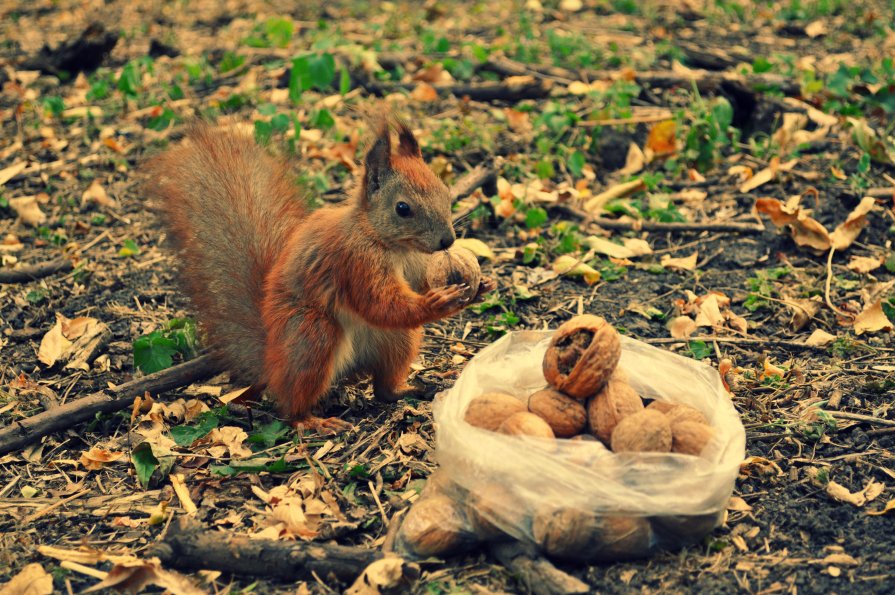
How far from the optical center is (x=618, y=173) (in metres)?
4.41

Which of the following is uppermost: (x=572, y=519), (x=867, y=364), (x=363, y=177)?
(x=363, y=177)

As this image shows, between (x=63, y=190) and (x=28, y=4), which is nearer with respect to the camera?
(x=63, y=190)

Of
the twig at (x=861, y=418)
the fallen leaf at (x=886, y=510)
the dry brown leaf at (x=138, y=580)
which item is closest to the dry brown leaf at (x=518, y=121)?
the twig at (x=861, y=418)

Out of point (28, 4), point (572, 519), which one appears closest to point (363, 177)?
point (572, 519)

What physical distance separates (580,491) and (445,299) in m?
0.80

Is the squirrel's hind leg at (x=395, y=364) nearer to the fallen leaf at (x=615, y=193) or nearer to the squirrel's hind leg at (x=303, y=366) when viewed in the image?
the squirrel's hind leg at (x=303, y=366)

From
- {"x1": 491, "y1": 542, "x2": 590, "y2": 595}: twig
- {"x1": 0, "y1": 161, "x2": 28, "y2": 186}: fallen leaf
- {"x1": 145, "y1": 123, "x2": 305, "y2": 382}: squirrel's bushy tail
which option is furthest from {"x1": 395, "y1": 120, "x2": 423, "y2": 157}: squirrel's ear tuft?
{"x1": 0, "y1": 161, "x2": 28, "y2": 186}: fallen leaf

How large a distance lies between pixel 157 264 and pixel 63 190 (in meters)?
0.88

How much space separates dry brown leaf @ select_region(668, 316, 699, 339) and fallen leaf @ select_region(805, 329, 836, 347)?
37cm

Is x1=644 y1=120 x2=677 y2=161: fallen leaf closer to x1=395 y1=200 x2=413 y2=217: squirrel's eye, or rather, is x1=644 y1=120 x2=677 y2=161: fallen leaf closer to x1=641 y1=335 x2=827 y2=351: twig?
x1=641 y1=335 x2=827 y2=351: twig

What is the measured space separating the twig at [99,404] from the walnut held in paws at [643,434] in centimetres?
150

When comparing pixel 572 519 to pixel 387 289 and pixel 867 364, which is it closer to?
pixel 387 289

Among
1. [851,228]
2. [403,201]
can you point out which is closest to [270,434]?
[403,201]

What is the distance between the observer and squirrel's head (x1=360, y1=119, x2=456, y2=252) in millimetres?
2727
